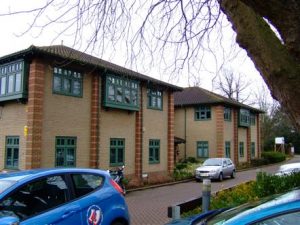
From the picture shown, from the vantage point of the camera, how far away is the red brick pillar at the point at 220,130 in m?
37.8

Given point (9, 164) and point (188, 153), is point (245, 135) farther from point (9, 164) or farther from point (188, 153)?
point (9, 164)

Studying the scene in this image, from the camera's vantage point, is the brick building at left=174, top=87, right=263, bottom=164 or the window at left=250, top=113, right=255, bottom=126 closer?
the brick building at left=174, top=87, right=263, bottom=164

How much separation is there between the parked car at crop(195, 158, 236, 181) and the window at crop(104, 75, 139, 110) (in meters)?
6.95

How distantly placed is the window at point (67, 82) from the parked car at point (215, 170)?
1107 cm

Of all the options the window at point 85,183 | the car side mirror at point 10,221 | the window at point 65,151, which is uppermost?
the window at point 65,151

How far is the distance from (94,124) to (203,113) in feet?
62.4

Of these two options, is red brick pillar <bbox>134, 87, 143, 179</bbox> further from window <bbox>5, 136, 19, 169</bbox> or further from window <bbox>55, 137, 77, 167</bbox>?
window <bbox>5, 136, 19, 169</bbox>

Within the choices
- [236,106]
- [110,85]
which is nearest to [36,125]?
[110,85]

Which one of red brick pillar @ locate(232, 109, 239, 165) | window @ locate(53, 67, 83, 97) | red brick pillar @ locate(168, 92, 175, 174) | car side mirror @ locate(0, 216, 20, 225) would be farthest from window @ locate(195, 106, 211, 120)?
car side mirror @ locate(0, 216, 20, 225)

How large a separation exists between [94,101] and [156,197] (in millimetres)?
5717

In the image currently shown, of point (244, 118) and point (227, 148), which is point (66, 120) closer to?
point (227, 148)

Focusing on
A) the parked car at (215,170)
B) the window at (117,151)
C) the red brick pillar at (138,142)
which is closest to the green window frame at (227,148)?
the parked car at (215,170)

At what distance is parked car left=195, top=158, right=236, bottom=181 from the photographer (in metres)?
28.3

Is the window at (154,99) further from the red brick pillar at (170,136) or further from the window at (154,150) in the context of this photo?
the window at (154,150)
